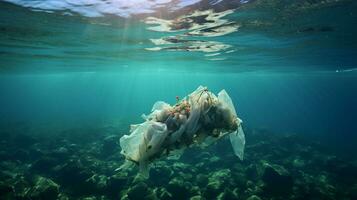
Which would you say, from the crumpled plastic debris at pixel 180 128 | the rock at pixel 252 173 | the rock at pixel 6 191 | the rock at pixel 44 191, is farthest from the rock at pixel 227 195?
the crumpled plastic debris at pixel 180 128

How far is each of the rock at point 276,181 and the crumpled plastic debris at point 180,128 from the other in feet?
41.6

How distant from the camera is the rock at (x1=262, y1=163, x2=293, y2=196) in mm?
15047

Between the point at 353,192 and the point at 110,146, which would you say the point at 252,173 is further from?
the point at 110,146

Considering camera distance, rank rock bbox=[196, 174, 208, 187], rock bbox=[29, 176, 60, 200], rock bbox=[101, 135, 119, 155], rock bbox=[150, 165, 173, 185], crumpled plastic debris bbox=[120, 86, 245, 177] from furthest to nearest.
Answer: rock bbox=[101, 135, 119, 155]
rock bbox=[150, 165, 173, 185]
rock bbox=[196, 174, 208, 187]
rock bbox=[29, 176, 60, 200]
crumpled plastic debris bbox=[120, 86, 245, 177]

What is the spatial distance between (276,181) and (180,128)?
14024mm

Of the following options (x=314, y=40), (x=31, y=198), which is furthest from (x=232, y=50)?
(x=31, y=198)

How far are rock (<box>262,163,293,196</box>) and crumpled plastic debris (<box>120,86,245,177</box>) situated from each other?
12.7 m

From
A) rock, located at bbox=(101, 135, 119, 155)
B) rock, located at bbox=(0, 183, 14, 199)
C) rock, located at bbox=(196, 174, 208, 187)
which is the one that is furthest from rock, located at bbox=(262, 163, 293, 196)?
rock, located at bbox=(101, 135, 119, 155)

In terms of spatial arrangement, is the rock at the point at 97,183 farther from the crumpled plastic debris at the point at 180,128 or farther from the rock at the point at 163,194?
the crumpled plastic debris at the point at 180,128

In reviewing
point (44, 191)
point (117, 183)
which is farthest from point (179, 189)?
point (44, 191)

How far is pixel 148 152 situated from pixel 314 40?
19543mm

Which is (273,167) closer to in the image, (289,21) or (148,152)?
(289,21)

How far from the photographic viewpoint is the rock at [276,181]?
15.0 metres

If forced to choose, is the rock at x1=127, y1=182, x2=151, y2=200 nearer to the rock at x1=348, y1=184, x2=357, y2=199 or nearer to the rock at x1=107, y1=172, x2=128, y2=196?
the rock at x1=107, y1=172, x2=128, y2=196
